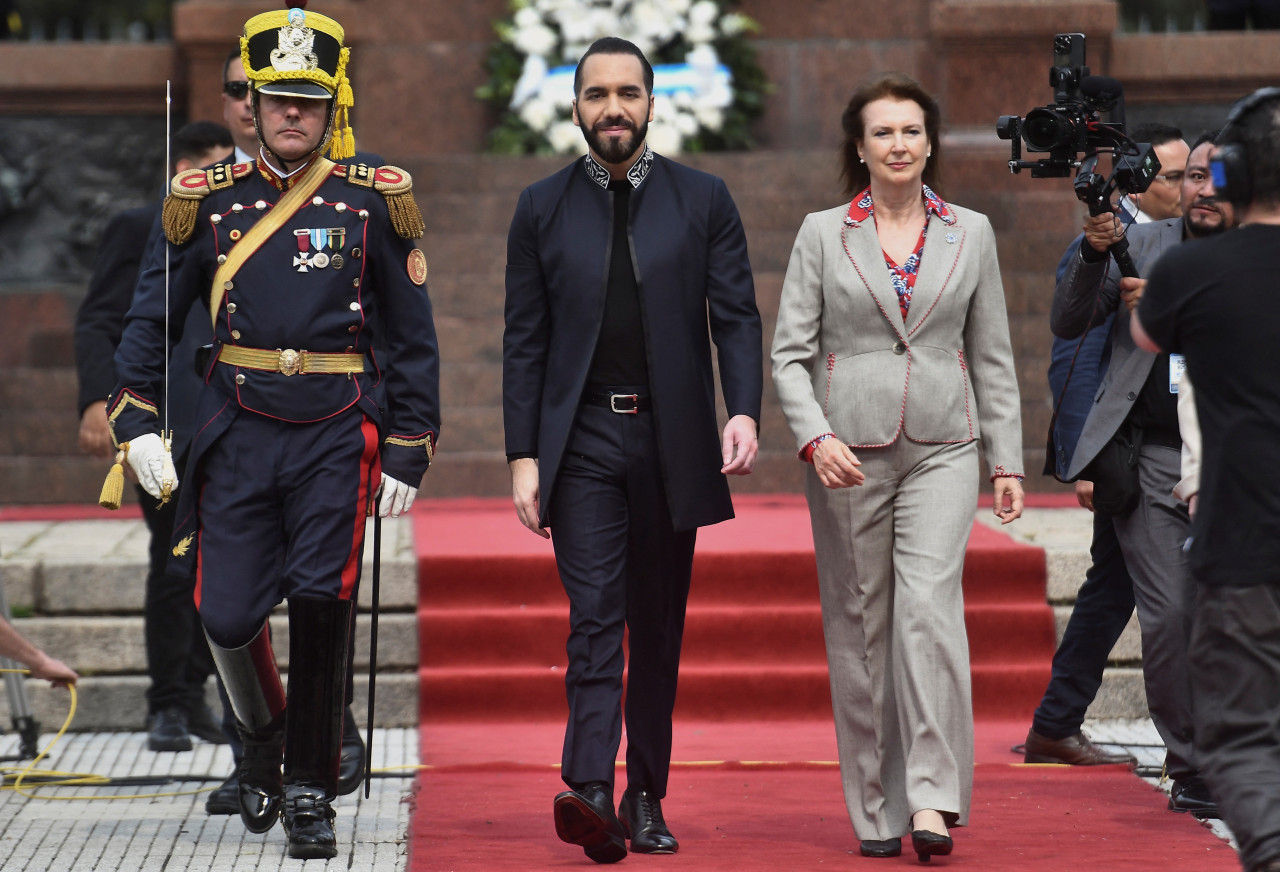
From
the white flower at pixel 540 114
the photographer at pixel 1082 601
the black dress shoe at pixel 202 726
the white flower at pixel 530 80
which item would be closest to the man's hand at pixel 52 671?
the black dress shoe at pixel 202 726

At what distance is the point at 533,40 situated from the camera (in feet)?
42.5

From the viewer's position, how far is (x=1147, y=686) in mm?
5785

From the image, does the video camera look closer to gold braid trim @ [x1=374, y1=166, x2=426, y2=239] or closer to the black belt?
the black belt

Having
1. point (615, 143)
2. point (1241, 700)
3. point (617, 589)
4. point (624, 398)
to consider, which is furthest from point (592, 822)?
point (615, 143)

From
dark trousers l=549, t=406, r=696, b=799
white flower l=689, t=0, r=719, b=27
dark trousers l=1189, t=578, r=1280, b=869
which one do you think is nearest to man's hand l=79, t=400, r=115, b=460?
dark trousers l=549, t=406, r=696, b=799

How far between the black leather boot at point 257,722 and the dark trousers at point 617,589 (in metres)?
0.85

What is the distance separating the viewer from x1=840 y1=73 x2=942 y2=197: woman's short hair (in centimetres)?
529

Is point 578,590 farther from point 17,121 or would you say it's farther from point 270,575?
point 17,121

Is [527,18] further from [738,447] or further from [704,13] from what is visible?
[738,447]

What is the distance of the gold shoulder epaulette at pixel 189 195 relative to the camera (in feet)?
17.5

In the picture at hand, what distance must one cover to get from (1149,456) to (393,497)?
2.34m

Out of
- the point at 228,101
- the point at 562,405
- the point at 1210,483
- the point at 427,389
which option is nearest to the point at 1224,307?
the point at 1210,483

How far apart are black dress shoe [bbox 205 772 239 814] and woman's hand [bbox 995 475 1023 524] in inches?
Result: 96.6

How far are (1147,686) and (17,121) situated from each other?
908cm
